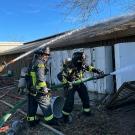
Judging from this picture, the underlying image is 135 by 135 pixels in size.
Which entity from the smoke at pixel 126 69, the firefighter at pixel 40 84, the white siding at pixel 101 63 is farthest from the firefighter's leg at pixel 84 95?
the white siding at pixel 101 63

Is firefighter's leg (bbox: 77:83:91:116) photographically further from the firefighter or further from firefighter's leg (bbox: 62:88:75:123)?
the firefighter

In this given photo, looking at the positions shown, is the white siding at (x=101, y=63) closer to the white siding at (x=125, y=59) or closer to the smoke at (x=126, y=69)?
the white siding at (x=125, y=59)

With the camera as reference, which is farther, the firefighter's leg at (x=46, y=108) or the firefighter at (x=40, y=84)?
the firefighter's leg at (x=46, y=108)

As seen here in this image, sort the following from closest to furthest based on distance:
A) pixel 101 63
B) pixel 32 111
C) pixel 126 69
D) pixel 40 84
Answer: pixel 40 84
pixel 32 111
pixel 126 69
pixel 101 63

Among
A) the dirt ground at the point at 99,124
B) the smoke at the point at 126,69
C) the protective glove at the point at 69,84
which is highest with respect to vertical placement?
the smoke at the point at 126,69

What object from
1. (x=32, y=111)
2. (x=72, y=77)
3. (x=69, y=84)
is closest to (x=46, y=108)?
(x=32, y=111)

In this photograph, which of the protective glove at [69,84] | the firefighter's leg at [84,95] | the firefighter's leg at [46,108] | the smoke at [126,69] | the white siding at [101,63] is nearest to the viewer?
the firefighter's leg at [46,108]

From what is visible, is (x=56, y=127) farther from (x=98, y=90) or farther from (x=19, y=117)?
(x=98, y=90)

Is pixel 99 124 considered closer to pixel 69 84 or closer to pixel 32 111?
pixel 69 84

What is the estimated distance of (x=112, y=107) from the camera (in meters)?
9.44

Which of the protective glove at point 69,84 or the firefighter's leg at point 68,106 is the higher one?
the protective glove at point 69,84

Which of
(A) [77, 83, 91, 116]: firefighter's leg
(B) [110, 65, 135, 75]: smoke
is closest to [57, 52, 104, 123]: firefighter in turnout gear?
(A) [77, 83, 91, 116]: firefighter's leg

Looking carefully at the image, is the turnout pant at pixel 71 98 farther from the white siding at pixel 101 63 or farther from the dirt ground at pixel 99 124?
the white siding at pixel 101 63

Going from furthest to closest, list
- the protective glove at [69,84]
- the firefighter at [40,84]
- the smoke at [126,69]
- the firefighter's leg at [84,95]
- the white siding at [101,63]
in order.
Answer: the white siding at [101,63], the smoke at [126,69], the firefighter's leg at [84,95], the protective glove at [69,84], the firefighter at [40,84]
